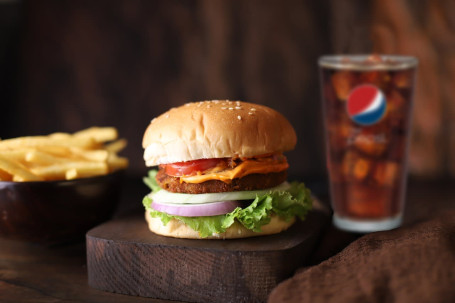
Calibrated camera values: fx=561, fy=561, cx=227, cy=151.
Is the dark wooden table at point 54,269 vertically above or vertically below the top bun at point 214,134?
below

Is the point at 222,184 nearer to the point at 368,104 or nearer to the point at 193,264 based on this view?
the point at 193,264

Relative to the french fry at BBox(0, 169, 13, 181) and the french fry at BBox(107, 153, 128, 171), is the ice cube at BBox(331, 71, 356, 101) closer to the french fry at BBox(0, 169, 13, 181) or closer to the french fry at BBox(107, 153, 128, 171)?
the french fry at BBox(107, 153, 128, 171)

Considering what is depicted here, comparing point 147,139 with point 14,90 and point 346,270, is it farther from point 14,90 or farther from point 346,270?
point 14,90

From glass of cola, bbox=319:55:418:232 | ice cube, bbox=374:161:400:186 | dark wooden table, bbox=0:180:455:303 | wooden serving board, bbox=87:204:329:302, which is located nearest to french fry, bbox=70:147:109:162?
dark wooden table, bbox=0:180:455:303

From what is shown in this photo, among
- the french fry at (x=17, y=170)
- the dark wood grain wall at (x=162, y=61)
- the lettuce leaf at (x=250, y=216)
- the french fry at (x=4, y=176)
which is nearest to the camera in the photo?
the lettuce leaf at (x=250, y=216)

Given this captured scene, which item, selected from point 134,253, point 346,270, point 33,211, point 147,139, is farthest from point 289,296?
point 33,211

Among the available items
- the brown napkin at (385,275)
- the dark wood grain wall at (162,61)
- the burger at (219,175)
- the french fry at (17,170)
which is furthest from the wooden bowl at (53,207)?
the dark wood grain wall at (162,61)

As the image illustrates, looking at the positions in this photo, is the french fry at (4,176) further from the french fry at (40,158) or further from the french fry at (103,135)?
the french fry at (103,135)
